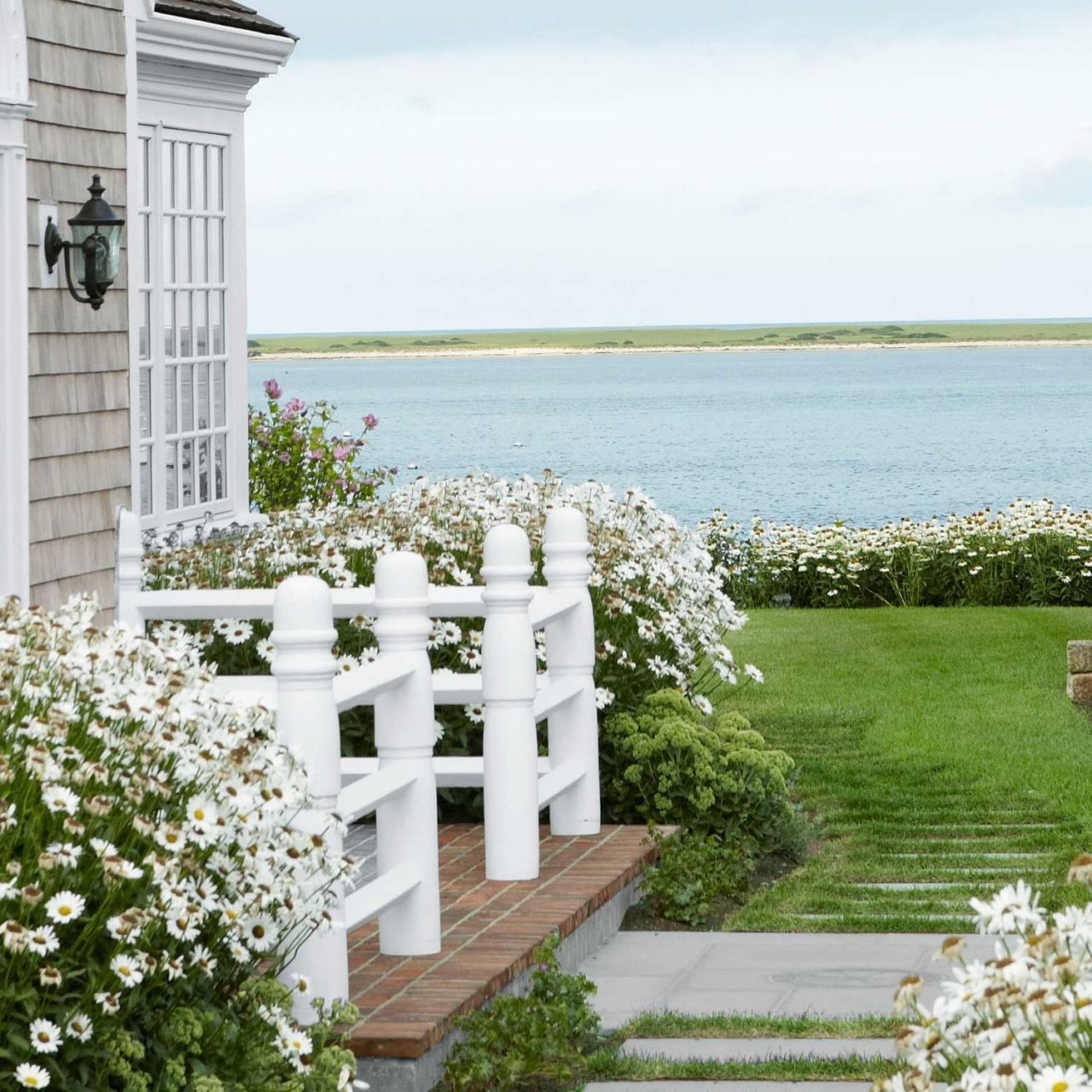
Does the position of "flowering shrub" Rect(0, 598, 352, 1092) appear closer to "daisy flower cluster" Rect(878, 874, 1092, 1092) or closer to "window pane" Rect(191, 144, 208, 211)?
"daisy flower cluster" Rect(878, 874, 1092, 1092)

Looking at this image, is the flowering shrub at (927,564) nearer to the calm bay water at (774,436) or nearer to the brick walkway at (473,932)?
the brick walkway at (473,932)

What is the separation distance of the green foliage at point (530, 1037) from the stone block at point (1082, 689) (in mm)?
6754

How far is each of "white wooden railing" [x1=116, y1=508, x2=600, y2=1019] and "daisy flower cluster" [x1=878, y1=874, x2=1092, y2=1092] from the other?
155 centimetres

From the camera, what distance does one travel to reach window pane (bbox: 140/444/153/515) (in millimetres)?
10078

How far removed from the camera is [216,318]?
11055 millimetres

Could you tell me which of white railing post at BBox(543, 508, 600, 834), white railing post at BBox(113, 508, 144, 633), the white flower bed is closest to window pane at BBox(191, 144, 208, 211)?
the white flower bed

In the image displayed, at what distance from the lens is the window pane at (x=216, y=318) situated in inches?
433

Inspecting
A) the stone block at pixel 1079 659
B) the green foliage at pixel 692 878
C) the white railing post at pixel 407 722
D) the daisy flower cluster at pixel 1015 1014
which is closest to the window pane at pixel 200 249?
the green foliage at pixel 692 878

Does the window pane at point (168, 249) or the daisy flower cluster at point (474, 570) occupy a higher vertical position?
the window pane at point (168, 249)

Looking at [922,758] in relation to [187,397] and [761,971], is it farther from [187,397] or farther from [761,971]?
[187,397]

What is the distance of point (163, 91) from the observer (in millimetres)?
10203

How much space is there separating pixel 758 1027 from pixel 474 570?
393 centimetres

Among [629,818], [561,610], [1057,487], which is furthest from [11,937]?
[1057,487]

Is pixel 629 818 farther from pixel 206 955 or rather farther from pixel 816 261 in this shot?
pixel 816 261
